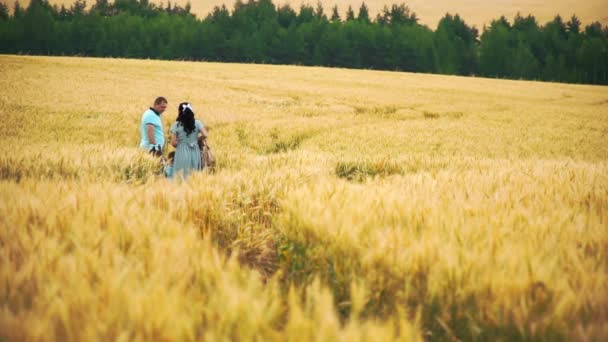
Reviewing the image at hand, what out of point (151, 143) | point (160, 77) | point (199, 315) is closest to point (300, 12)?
point (160, 77)

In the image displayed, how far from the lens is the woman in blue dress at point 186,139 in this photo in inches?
245

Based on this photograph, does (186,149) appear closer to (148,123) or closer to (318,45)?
(148,123)

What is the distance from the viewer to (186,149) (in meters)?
6.34

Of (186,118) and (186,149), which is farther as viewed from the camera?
(186,149)

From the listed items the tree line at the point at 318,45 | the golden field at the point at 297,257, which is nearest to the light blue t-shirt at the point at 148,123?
the golden field at the point at 297,257

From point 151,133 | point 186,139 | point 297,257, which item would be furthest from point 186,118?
point 297,257

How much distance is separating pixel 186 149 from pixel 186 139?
→ 0.18 metres

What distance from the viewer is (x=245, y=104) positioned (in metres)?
21.0

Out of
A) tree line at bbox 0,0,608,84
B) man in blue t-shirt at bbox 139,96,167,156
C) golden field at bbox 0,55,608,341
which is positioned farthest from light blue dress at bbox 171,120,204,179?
tree line at bbox 0,0,608,84

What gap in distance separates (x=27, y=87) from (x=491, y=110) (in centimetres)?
2836

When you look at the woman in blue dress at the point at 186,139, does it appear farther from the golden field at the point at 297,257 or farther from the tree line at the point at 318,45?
the tree line at the point at 318,45

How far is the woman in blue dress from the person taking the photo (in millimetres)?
6230

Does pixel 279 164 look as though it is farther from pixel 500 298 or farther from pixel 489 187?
pixel 500 298

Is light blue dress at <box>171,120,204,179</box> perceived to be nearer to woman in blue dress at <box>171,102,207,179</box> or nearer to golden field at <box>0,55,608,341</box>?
woman in blue dress at <box>171,102,207,179</box>
